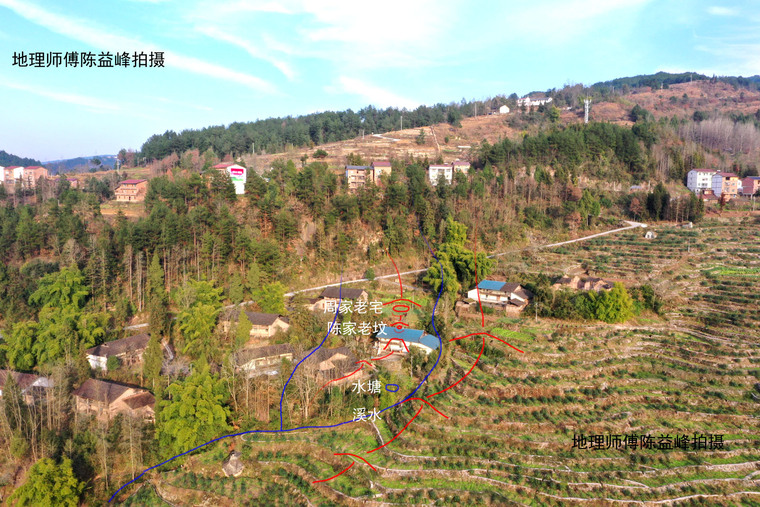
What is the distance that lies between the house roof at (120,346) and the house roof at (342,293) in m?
8.91

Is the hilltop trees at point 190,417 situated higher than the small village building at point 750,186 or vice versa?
the small village building at point 750,186

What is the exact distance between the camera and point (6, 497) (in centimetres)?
1493

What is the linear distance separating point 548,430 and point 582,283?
36.0 ft

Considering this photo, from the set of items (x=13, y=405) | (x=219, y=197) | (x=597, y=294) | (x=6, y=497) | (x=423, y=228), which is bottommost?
(x=6, y=497)

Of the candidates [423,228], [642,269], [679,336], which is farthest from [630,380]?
[423,228]

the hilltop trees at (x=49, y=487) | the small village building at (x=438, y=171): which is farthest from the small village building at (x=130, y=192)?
the hilltop trees at (x=49, y=487)

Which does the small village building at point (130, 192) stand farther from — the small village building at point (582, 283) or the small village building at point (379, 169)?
the small village building at point (582, 283)

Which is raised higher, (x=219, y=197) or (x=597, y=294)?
(x=219, y=197)

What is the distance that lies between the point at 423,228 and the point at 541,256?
774 cm

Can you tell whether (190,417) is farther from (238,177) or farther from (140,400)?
(238,177)

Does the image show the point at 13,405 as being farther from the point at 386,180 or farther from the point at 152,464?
the point at 386,180

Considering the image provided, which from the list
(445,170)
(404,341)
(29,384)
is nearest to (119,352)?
(29,384)

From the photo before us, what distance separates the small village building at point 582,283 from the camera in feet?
79.1

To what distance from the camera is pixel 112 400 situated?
17812mm
